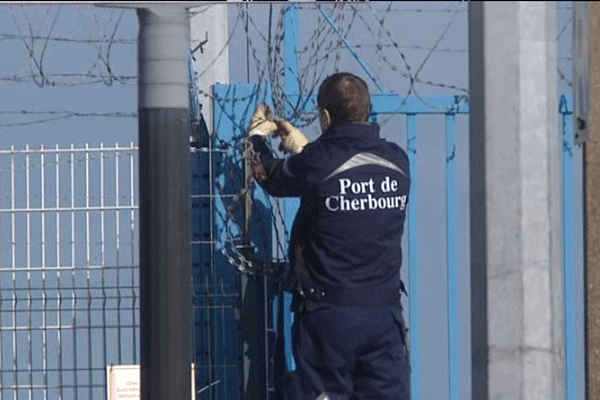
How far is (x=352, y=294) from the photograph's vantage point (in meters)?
5.51

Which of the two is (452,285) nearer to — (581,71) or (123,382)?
(123,382)

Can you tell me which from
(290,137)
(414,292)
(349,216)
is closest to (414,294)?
(414,292)

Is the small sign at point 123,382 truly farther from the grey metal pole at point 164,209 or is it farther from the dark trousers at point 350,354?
the grey metal pole at point 164,209

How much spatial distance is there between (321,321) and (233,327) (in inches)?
51.8

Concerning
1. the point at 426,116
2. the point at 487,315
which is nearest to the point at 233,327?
the point at 426,116

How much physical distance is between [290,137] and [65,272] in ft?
4.92

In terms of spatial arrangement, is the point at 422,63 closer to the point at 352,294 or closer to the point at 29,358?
the point at 352,294

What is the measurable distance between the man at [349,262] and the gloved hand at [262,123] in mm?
523

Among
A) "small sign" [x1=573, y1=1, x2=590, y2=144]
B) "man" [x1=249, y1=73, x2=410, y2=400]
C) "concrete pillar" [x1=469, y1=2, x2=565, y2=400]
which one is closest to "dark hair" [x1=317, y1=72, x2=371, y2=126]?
"man" [x1=249, y1=73, x2=410, y2=400]

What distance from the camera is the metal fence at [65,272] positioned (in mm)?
6863

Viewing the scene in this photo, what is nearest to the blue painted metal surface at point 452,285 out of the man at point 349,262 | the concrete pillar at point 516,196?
the man at point 349,262

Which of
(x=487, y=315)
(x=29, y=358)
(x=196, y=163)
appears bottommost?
(x=29, y=358)

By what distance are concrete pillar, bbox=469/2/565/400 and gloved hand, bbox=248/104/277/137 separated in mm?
2832

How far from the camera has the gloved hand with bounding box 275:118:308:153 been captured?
242 inches
